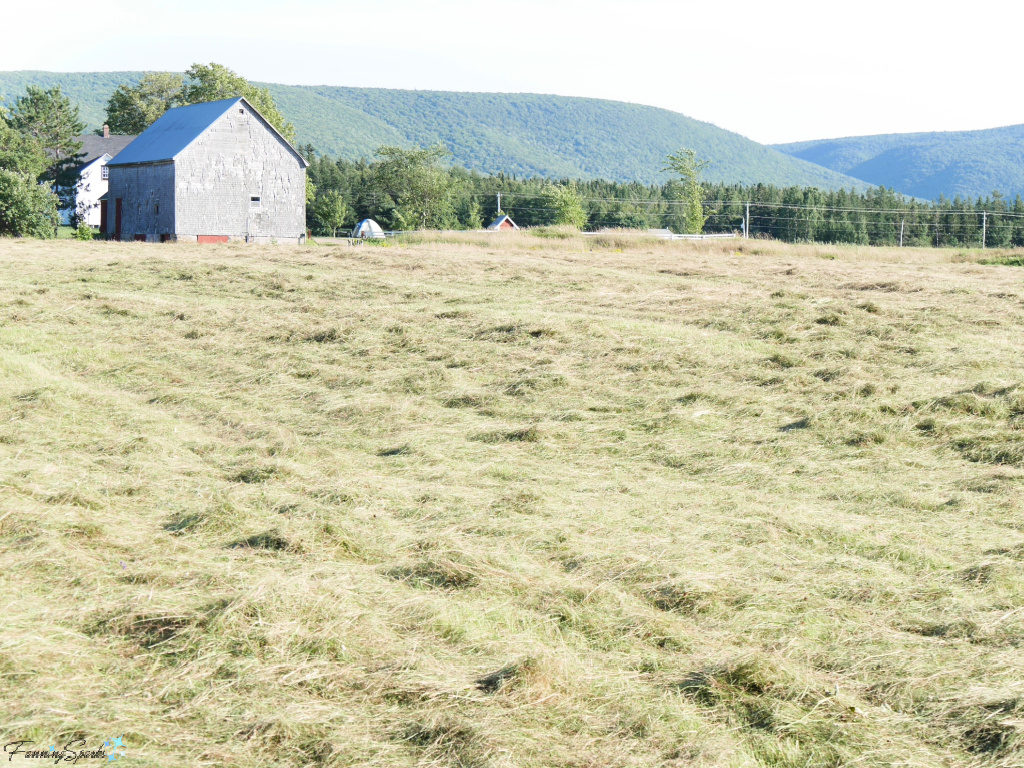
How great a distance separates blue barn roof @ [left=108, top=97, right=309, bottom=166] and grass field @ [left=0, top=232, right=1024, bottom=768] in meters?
29.0

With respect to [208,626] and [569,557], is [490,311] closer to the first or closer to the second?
[569,557]

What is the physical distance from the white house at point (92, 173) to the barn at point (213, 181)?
71.9ft

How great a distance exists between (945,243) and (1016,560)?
62787 millimetres

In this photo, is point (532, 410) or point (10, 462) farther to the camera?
point (532, 410)

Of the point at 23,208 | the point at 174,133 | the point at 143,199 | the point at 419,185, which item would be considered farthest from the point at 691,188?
the point at 23,208

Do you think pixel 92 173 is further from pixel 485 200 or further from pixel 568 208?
pixel 568 208

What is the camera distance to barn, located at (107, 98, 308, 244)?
3938 centimetres

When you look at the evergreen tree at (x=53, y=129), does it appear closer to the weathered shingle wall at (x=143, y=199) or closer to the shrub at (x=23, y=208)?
the weathered shingle wall at (x=143, y=199)

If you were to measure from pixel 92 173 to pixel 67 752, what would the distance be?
71355mm

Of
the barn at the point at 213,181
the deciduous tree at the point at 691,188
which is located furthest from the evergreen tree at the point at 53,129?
the deciduous tree at the point at 691,188

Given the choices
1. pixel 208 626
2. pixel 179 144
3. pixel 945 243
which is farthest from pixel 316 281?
pixel 945 243

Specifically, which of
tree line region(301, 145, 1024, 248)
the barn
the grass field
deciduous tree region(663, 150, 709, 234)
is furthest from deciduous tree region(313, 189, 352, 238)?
the grass field

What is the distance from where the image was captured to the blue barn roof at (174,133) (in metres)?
39.7

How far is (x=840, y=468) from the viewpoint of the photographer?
294 inches
